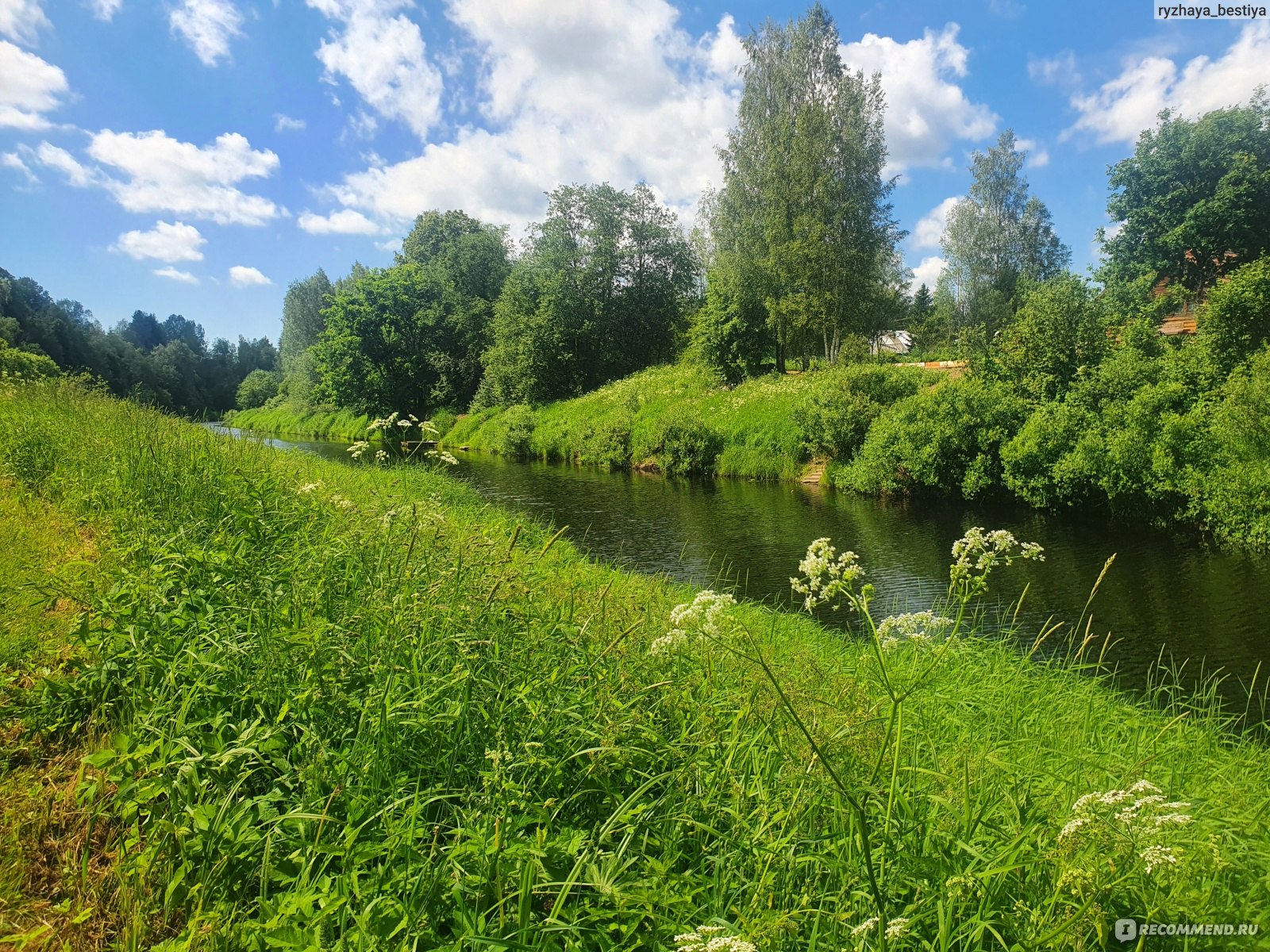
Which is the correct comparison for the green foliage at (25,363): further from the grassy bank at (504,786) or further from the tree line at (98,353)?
the grassy bank at (504,786)

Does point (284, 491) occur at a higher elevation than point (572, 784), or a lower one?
higher

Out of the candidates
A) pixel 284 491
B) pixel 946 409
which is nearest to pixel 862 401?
pixel 946 409

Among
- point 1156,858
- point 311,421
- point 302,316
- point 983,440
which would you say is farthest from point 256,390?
point 1156,858

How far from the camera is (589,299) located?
48219 mm

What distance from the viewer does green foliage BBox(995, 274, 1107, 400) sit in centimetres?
2150

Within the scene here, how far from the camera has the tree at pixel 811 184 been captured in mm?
32594

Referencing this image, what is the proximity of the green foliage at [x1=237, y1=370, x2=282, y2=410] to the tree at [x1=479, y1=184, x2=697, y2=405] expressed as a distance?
3612 cm

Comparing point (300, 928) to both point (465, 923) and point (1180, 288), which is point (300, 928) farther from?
point (1180, 288)

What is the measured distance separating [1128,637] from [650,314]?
4382cm

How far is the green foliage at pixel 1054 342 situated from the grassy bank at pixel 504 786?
20.1m

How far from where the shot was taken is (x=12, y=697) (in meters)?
3.24

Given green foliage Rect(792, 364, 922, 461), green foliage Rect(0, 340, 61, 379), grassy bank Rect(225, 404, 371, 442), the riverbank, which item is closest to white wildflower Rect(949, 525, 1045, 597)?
the riverbank

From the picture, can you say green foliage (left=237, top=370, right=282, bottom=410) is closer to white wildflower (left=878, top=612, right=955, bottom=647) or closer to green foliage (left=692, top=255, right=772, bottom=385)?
green foliage (left=692, top=255, right=772, bottom=385)

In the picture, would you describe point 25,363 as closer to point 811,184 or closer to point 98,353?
point 811,184
